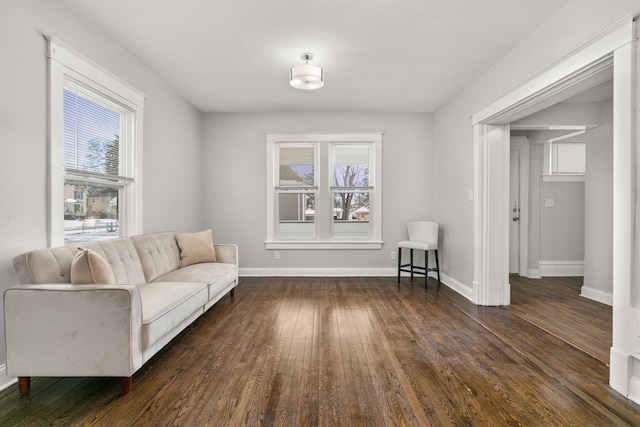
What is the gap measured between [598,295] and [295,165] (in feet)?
14.3

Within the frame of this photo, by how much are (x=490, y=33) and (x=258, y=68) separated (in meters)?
2.27

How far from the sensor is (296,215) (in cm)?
523

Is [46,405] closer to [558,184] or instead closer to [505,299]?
[505,299]

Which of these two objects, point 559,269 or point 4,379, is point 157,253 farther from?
point 559,269

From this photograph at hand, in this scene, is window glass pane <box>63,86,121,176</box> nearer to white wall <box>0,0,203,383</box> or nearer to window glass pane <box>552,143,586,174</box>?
white wall <box>0,0,203,383</box>

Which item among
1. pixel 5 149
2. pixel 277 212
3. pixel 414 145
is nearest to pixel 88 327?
pixel 5 149

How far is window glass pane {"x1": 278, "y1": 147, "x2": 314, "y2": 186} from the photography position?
5.21 metres

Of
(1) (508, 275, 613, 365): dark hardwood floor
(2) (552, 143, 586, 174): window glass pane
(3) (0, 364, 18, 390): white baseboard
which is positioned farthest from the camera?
(2) (552, 143, 586, 174): window glass pane

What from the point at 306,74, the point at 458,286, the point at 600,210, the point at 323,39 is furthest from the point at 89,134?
the point at 600,210

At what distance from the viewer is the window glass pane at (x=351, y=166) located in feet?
17.1

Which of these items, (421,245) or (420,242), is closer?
(421,245)

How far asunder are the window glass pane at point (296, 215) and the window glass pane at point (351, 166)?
0.54 meters

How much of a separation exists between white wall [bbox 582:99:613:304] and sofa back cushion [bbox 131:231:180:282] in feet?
16.4

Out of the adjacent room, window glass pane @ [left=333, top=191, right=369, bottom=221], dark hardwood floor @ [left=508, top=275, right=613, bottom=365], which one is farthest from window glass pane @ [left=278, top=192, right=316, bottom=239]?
dark hardwood floor @ [left=508, top=275, right=613, bottom=365]
